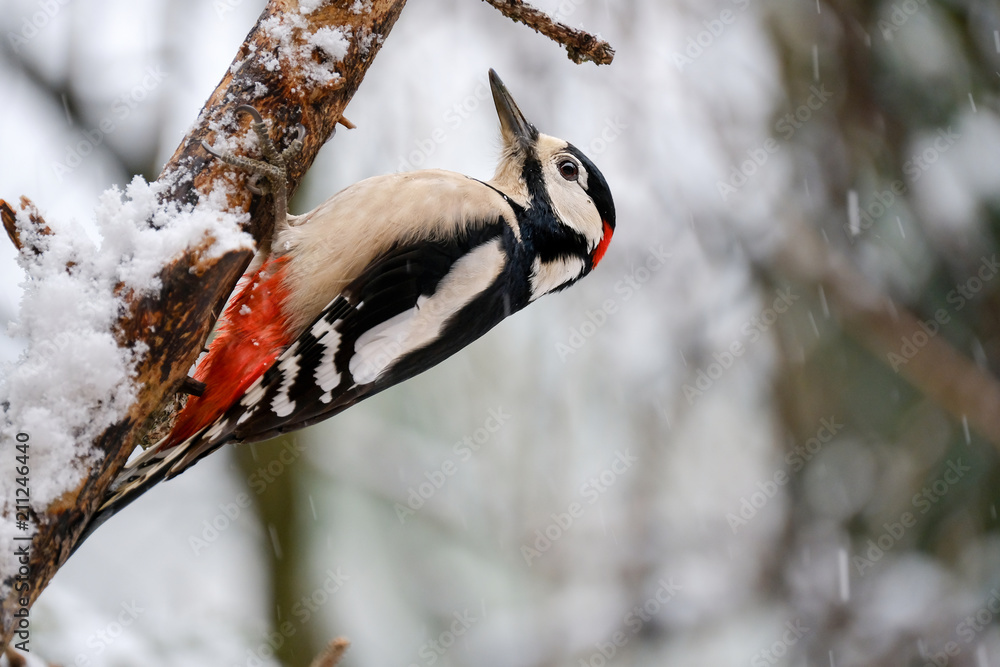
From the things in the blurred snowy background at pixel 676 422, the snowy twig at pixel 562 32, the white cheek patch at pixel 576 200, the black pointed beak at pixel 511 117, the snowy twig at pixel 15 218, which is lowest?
the blurred snowy background at pixel 676 422

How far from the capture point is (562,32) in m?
2.09

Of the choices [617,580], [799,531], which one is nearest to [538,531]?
[617,580]

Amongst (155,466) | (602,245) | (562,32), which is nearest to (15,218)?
(155,466)

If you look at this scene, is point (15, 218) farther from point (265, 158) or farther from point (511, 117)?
point (511, 117)

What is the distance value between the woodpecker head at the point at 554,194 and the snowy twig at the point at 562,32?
1.99 ft

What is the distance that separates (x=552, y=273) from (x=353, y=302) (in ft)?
2.42

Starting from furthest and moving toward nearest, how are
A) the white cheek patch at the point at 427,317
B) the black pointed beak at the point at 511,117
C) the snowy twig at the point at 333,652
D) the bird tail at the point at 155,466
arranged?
the black pointed beak at the point at 511,117, the white cheek patch at the point at 427,317, the bird tail at the point at 155,466, the snowy twig at the point at 333,652

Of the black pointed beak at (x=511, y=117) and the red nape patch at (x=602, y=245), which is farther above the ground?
the black pointed beak at (x=511, y=117)

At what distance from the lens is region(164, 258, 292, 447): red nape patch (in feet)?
6.93

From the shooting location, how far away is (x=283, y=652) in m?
4.26

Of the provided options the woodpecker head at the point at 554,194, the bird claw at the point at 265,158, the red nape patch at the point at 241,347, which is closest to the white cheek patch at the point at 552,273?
the woodpecker head at the point at 554,194

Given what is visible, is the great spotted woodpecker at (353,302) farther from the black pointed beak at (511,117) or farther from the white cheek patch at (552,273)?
the black pointed beak at (511,117)

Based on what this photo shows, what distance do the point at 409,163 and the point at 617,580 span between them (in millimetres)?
2996

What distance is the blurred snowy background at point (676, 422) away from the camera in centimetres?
468
